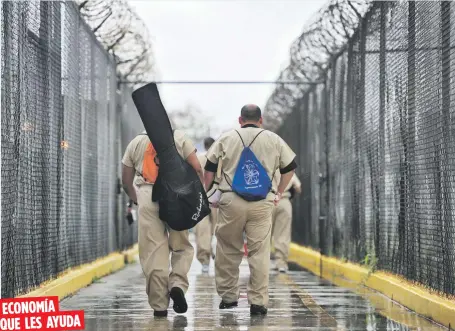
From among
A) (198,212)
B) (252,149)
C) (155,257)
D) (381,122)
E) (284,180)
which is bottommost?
(155,257)

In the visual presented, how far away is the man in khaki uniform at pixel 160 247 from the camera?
8922 mm

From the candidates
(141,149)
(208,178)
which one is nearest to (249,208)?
(208,178)

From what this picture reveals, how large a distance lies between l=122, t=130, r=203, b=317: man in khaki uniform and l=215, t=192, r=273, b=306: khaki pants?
1.33ft

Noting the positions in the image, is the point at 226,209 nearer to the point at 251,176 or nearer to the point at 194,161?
the point at 251,176

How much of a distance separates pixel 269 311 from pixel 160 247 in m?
1.29

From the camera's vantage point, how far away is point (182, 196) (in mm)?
8852

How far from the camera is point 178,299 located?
29.2ft

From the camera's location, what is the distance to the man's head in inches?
373

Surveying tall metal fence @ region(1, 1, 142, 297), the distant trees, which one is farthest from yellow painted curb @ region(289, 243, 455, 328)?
the distant trees

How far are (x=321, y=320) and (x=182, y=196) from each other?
1593mm

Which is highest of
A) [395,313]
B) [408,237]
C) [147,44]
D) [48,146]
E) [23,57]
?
[147,44]

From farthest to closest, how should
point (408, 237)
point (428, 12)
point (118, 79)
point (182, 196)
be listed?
1. point (118, 79)
2. point (408, 237)
3. point (428, 12)
4. point (182, 196)

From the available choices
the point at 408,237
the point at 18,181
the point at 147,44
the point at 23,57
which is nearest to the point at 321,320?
the point at 408,237

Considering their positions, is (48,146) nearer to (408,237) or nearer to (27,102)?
(27,102)
